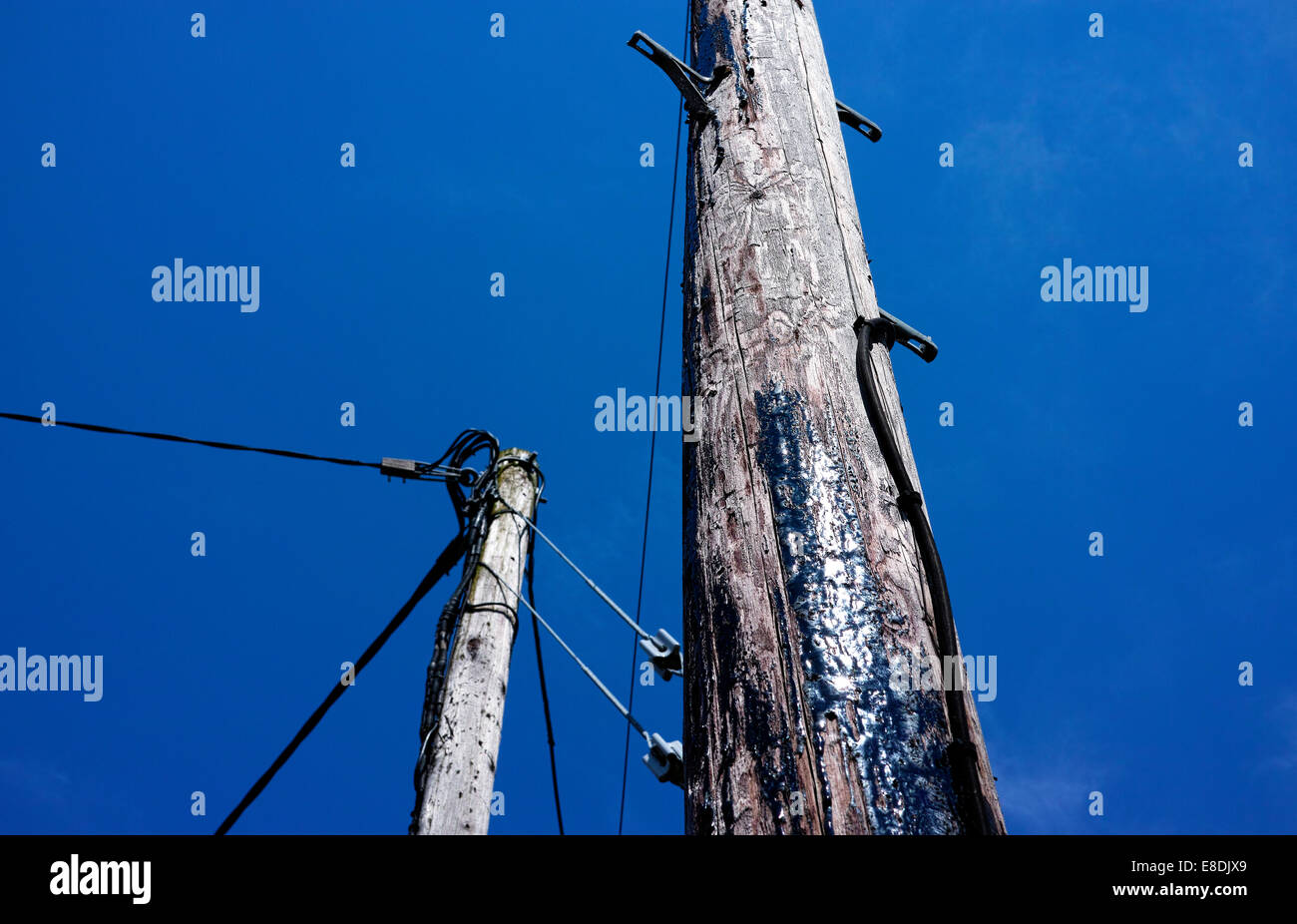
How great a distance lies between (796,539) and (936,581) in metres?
0.25

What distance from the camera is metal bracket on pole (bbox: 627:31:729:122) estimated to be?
223 cm

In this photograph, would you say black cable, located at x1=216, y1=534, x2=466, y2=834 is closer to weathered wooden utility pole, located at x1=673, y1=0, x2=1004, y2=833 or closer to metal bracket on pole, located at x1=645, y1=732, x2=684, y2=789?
metal bracket on pole, located at x1=645, y1=732, x2=684, y2=789

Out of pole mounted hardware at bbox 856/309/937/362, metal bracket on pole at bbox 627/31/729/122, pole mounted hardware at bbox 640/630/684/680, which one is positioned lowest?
pole mounted hardware at bbox 640/630/684/680

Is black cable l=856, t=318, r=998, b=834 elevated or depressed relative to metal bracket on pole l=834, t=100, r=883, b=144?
depressed

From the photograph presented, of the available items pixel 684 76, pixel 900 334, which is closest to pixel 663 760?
pixel 900 334

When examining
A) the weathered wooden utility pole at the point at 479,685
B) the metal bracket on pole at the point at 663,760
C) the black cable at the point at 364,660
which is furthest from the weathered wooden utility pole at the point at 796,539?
the black cable at the point at 364,660

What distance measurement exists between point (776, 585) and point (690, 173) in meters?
1.31

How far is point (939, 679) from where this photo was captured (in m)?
1.25

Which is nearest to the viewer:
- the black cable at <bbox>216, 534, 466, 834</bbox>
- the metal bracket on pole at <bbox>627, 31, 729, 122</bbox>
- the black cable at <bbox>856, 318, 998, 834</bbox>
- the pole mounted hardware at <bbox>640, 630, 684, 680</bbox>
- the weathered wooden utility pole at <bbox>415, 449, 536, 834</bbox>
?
the black cable at <bbox>856, 318, 998, 834</bbox>

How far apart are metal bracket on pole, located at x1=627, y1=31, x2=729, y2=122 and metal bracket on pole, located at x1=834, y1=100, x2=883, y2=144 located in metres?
0.53

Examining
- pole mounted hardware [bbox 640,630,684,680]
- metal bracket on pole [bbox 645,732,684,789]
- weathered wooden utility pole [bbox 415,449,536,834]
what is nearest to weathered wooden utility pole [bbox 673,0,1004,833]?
metal bracket on pole [bbox 645,732,684,789]

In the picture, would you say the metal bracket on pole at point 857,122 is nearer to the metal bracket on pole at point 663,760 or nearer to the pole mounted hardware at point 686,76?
the pole mounted hardware at point 686,76
